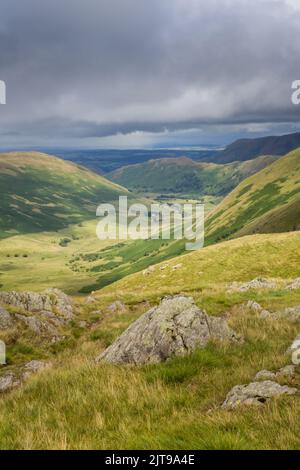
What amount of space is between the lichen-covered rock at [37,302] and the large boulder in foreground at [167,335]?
19319mm

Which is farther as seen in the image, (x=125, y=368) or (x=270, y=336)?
(x=270, y=336)

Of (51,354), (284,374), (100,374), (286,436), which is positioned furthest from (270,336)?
(51,354)

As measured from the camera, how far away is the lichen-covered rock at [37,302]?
111 ft

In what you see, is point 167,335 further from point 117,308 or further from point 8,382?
point 117,308

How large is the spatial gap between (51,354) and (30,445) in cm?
1524

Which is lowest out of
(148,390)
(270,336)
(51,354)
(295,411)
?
(51,354)

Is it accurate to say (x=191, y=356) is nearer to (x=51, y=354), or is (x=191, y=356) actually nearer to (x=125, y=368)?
(x=125, y=368)

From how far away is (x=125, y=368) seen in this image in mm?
12328

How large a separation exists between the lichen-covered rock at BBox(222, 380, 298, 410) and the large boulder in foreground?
3.85 meters

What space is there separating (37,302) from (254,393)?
2943 centimetres

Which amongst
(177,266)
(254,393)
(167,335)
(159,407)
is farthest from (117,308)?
(177,266)

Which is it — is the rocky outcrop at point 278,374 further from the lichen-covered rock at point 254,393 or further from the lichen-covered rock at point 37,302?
the lichen-covered rock at point 37,302

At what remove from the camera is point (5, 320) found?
82.8 feet

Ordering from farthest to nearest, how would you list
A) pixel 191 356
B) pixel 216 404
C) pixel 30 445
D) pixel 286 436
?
1. pixel 191 356
2. pixel 216 404
3. pixel 30 445
4. pixel 286 436
